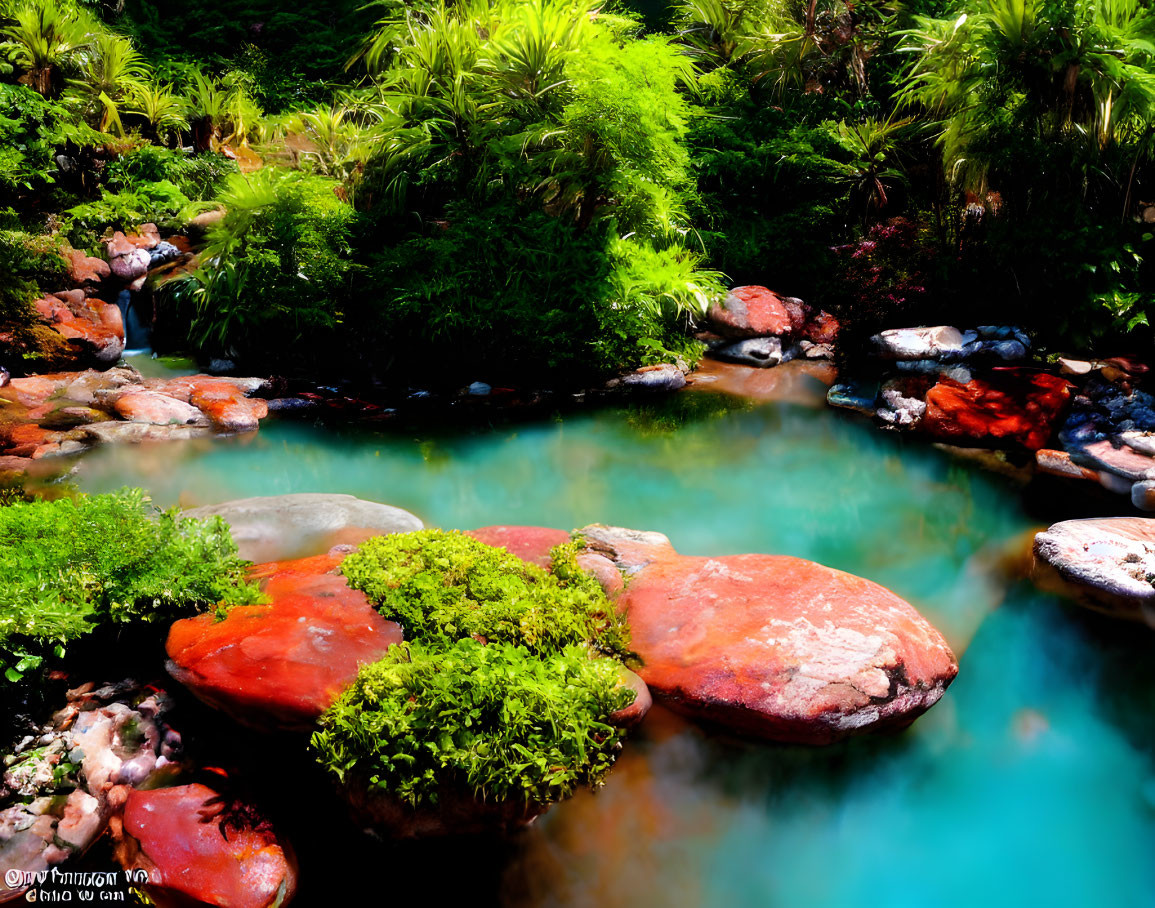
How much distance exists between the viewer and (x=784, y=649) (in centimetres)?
385

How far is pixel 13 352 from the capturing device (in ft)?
27.3

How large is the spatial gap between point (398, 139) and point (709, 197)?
4680 millimetres

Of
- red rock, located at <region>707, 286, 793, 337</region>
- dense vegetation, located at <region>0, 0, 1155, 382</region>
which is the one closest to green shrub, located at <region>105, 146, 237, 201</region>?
dense vegetation, located at <region>0, 0, 1155, 382</region>

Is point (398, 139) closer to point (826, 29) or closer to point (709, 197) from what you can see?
point (709, 197)

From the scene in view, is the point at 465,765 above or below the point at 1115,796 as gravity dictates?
above

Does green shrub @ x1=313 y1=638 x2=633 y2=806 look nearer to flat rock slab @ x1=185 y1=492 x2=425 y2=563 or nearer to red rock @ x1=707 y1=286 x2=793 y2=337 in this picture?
flat rock slab @ x1=185 y1=492 x2=425 y2=563

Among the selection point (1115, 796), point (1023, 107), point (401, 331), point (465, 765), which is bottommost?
point (1115, 796)

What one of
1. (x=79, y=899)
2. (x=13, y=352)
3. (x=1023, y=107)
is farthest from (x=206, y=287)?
(x=1023, y=107)

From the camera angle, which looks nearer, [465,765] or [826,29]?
[465,765]

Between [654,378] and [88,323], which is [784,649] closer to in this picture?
[654,378]

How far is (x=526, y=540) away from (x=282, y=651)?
1.81 meters

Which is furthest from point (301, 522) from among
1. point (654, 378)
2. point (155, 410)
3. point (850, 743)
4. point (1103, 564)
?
point (1103, 564)

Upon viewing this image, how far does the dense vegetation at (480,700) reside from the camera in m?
2.99

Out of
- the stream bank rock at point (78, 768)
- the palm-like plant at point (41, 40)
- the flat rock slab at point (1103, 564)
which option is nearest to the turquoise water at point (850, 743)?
the flat rock slab at point (1103, 564)
